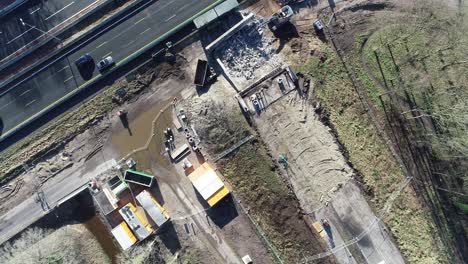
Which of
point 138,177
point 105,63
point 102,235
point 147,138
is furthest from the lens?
point 102,235

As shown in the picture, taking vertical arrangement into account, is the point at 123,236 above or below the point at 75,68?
below

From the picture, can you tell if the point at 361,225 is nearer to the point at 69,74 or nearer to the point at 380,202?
the point at 380,202

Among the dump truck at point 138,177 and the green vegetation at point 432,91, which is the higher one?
the dump truck at point 138,177

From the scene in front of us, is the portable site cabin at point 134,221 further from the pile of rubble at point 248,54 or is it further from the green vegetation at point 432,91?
the green vegetation at point 432,91

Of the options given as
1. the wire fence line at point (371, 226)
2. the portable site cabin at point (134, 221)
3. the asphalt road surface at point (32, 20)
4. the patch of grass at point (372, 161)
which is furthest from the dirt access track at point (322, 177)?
the asphalt road surface at point (32, 20)

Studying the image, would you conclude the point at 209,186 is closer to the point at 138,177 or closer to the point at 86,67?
the point at 138,177

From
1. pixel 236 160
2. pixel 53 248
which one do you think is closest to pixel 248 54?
pixel 236 160

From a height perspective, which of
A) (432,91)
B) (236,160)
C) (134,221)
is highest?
(236,160)

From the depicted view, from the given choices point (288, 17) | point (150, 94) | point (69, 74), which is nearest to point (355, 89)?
point (288, 17)
